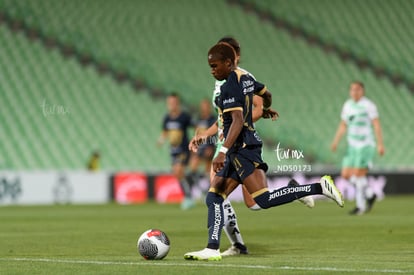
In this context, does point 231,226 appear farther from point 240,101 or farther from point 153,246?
point 240,101

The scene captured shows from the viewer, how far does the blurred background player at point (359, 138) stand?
1661cm

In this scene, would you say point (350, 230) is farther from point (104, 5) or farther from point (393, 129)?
point (104, 5)

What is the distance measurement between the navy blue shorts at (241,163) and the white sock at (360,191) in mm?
8372

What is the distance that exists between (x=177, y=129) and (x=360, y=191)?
5.19 meters

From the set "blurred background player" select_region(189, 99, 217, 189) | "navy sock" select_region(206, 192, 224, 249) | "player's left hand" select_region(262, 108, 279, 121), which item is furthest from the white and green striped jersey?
"navy sock" select_region(206, 192, 224, 249)

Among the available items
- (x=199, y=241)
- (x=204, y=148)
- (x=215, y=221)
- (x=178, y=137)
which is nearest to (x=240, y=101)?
(x=215, y=221)

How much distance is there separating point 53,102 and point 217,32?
6043 millimetres

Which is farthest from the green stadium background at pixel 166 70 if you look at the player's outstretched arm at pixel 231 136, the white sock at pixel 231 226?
the player's outstretched arm at pixel 231 136

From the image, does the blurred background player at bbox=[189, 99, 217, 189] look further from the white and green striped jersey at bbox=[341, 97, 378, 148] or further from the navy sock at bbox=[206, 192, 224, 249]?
the navy sock at bbox=[206, 192, 224, 249]

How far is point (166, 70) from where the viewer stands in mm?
27344

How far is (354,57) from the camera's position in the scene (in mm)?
29094

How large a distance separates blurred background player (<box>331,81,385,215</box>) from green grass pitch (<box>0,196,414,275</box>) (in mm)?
580

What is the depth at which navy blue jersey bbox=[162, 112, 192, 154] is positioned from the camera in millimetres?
20406

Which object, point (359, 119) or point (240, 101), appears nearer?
point (240, 101)
